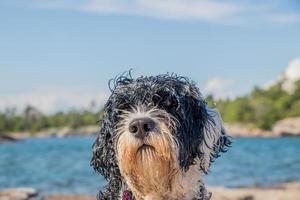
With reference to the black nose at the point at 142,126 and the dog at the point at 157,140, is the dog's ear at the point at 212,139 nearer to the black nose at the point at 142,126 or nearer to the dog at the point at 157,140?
the dog at the point at 157,140

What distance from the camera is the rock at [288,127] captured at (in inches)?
3873

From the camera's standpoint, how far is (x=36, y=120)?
143375 mm

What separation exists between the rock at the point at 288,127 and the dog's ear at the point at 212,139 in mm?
94319

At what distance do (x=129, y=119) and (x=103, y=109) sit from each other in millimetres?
480

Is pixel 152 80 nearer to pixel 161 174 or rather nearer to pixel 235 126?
pixel 161 174

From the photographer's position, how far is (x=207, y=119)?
5391 millimetres

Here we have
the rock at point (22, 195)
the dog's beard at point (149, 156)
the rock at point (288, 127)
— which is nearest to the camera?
the dog's beard at point (149, 156)

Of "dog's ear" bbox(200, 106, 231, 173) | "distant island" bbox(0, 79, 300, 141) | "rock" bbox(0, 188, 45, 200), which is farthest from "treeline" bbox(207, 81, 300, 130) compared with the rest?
"dog's ear" bbox(200, 106, 231, 173)

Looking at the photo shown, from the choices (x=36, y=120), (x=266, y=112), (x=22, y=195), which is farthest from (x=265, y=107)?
(x=22, y=195)

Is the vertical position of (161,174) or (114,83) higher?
(114,83)

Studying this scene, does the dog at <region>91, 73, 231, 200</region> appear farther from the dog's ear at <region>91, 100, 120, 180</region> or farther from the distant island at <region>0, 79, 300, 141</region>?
the distant island at <region>0, 79, 300, 141</region>

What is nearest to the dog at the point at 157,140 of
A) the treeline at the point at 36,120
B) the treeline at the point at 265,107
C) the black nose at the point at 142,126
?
the black nose at the point at 142,126

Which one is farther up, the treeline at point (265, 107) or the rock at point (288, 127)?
the treeline at point (265, 107)

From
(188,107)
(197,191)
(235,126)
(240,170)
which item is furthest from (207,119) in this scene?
(235,126)
